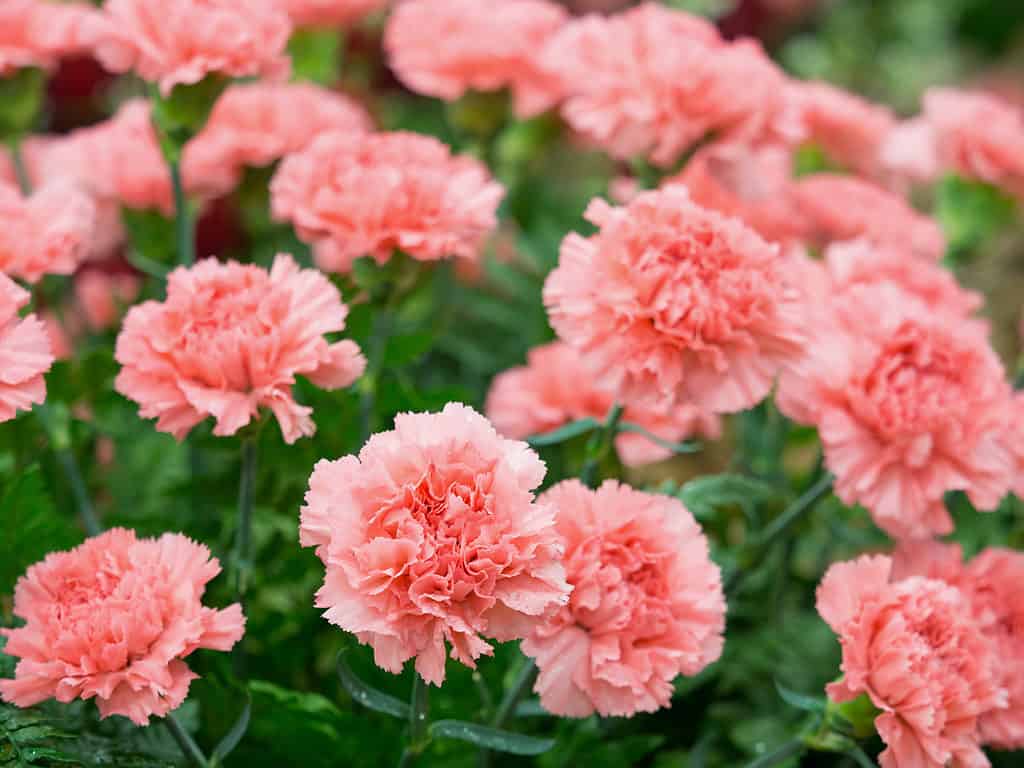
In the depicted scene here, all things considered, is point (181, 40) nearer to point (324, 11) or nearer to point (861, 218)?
point (324, 11)

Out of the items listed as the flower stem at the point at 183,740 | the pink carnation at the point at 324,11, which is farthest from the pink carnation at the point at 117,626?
the pink carnation at the point at 324,11

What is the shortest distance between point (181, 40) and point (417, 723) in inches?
17.4

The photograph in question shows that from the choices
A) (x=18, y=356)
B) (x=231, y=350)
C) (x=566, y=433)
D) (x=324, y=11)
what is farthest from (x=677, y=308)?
(x=324, y=11)

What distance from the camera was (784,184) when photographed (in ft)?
3.07

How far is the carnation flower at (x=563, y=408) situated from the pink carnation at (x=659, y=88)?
0.53 ft

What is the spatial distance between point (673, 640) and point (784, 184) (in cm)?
53

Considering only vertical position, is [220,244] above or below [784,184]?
below

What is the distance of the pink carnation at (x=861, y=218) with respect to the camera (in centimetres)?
89

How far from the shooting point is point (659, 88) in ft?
2.48

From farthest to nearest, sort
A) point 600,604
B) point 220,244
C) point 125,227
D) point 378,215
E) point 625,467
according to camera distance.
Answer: point 220,244, point 125,227, point 625,467, point 378,215, point 600,604

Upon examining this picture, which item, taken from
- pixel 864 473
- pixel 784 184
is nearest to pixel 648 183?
pixel 784 184

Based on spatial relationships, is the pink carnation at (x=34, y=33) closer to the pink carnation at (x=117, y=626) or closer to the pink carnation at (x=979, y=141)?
the pink carnation at (x=117, y=626)

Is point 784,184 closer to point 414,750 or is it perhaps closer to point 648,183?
point 648,183

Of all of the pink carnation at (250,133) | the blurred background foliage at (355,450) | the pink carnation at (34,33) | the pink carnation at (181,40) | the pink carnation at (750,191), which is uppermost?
the pink carnation at (181,40)
